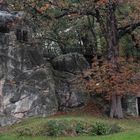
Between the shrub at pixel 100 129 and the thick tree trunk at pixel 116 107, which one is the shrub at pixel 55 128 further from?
the thick tree trunk at pixel 116 107

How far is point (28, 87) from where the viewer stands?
1970 cm

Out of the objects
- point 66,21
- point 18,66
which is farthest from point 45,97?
point 66,21

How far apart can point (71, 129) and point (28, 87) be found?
4.42 m

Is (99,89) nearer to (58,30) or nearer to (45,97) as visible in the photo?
(45,97)

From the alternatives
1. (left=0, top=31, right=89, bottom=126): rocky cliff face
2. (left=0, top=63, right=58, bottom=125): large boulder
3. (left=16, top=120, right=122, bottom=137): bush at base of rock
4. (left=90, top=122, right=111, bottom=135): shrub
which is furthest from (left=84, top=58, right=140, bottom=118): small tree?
(left=90, top=122, right=111, bottom=135): shrub

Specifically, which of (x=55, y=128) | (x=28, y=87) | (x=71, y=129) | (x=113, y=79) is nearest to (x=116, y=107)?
(x=113, y=79)

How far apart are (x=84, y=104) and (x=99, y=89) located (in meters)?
2.26

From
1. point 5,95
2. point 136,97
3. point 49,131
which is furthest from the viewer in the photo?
point 136,97

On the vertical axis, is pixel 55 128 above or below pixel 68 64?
below

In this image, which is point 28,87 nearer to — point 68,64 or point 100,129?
point 68,64

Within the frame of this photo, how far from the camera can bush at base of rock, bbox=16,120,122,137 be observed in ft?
51.4

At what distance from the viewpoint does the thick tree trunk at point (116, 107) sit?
20938 mm

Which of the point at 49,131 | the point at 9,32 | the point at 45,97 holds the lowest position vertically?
the point at 49,131

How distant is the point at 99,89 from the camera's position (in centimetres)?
1995
